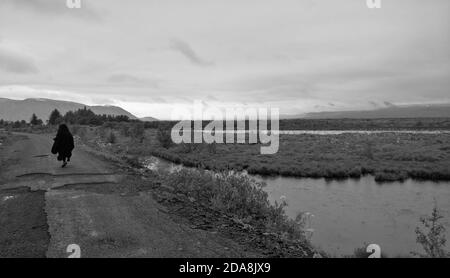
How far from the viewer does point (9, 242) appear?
20.3ft

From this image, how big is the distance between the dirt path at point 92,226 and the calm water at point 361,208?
4.96 m

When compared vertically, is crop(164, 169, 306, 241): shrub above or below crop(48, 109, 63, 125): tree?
below

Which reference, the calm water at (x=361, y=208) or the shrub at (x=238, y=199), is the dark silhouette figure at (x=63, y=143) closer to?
the calm water at (x=361, y=208)

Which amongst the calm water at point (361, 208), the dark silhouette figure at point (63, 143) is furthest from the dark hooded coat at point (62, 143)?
the calm water at point (361, 208)

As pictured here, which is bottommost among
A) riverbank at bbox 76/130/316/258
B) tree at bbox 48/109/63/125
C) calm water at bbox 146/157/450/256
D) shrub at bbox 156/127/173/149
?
calm water at bbox 146/157/450/256

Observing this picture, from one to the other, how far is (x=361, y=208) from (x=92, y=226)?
13818 millimetres

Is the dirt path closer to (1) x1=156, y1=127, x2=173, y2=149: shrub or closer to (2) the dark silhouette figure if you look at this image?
(2) the dark silhouette figure

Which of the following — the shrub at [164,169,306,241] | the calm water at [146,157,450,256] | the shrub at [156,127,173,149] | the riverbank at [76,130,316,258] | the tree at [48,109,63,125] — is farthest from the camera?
the tree at [48,109,63,125]

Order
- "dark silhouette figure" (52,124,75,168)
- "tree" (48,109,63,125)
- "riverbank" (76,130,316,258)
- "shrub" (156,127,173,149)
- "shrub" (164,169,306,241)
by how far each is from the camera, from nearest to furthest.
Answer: "riverbank" (76,130,316,258) < "shrub" (164,169,306,241) < "dark silhouette figure" (52,124,75,168) < "shrub" (156,127,173,149) < "tree" (48,109,63,125)

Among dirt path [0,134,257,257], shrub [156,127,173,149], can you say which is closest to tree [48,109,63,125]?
shrub [156,127,173,149]

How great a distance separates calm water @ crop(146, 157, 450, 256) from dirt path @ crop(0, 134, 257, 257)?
496 centimetres

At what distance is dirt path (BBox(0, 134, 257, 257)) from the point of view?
5.87 m

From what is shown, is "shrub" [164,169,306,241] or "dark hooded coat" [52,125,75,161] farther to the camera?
"dark hooded coat" [52,125,75,161]

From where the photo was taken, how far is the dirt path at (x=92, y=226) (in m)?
5.87
